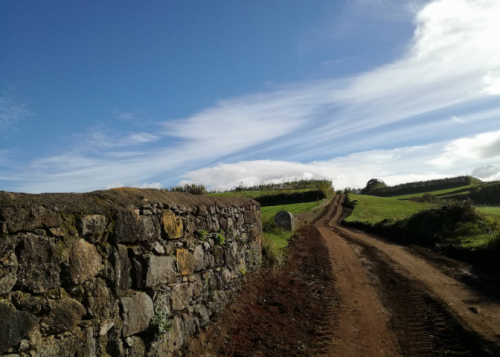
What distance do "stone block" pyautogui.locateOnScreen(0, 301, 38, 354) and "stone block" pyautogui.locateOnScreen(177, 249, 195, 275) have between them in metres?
2.57

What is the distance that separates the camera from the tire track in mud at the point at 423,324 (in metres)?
5.58

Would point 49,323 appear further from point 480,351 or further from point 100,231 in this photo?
point 480,351

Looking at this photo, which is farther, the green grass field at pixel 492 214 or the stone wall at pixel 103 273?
the green grass field at pixel 492 214

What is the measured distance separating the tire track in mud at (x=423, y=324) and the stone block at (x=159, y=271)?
3808 mm

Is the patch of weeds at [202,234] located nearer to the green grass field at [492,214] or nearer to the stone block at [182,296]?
the stone block at [182,296]

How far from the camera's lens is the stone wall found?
306 centimetres

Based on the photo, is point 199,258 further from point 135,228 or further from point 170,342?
point 135,228

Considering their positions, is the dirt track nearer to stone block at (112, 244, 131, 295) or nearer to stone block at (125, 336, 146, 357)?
stone block at (125, 336, 146, 357)

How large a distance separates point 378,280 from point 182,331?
670cm

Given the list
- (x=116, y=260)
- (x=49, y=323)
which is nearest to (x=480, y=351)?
(x=116, y=260)

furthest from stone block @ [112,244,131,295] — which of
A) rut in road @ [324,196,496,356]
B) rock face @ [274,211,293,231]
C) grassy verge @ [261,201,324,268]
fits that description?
rock face @ [274,211,293,231]

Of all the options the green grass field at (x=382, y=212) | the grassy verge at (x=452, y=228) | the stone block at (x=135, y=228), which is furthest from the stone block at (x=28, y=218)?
the green grass field at (x=382, y=212)

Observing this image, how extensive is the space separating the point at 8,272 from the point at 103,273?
43.4 inches

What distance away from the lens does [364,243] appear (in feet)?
57.9
